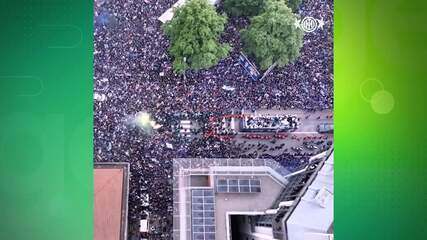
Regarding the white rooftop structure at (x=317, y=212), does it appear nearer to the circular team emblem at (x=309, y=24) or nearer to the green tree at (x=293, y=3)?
the circular team emblem at (x=309, y=24)

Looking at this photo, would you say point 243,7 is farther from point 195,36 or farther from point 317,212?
point 317,212
